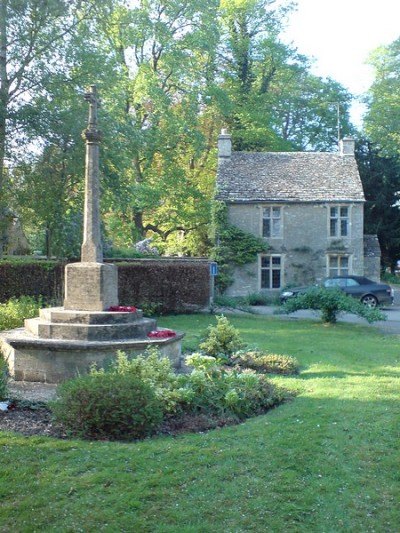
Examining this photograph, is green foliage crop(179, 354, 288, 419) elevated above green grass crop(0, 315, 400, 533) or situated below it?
above

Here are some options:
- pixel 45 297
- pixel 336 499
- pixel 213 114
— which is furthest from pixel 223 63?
pixel 336 499

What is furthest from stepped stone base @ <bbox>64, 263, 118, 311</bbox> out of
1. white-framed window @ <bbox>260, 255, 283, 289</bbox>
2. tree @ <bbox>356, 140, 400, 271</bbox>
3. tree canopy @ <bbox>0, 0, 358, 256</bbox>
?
tree @ <bbox>356, 140, 400, 271</bbox>

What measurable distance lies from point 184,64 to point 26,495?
120 feet

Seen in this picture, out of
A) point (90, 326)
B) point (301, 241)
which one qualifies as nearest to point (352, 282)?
point (301, 241)

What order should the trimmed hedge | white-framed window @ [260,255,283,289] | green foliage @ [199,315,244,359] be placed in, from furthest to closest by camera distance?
1. white-framed window @ [260,255,283,289]
2. the trimmed hedge
3. green foliage @ [199,315,244,359]

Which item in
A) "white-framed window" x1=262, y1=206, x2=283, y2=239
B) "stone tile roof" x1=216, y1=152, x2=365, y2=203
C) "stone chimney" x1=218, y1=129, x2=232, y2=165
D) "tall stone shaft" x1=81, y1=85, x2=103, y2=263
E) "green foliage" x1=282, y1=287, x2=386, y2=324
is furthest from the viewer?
"stone chimney" x1=218, y1=129, x2=232, y2=165

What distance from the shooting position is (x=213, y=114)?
1741 inches

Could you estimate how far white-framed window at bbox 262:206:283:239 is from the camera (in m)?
35.5

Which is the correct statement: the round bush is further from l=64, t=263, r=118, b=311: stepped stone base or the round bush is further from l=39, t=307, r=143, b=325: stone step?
l=64, t=263, r=118, b=311: stepped stone base

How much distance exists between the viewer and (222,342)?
43.9 ft

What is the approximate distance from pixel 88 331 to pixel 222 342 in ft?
11.0

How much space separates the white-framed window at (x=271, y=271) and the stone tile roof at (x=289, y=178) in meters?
3.22

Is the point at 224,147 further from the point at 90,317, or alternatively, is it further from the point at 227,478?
the point at 227,478

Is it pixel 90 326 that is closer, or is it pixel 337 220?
pixel 90 326
